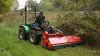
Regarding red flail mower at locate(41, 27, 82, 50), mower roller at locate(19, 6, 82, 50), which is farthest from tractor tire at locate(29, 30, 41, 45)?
red flail mower at locate(41, 27, 82, 50)

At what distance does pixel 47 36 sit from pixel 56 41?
20.6 inches

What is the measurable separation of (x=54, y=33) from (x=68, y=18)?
2657 millimetres

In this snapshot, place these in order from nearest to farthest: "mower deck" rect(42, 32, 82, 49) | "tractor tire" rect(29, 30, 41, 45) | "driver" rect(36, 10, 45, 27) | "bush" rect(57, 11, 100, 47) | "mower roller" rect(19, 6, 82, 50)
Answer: "mower deck" rect(42, 32, 82, 49) < "mower roller" rect(19, 6, 82, 50) < "bush" rect(57, 11, 100, 47) < "tractor tire" rect(29, 30, 41, 45) < "driver" rect(36, 10, 45, 27)

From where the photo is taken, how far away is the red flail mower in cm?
1048

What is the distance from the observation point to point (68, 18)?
46.3ft

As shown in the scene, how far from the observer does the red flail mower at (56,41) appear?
10.5m

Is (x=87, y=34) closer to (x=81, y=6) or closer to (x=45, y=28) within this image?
(x=45, y=28)

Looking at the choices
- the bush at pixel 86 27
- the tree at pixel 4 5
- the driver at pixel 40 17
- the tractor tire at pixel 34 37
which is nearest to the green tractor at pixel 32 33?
the tractor tire at pixel 34 37

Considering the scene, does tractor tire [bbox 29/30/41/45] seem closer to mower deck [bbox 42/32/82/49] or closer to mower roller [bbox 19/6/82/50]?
mower roller [bbox 19/6/82/50]

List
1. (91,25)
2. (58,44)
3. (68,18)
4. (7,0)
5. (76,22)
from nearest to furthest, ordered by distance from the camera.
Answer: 1. (58,44)
2. (91,25)
3. (76,22)
4. (68,18)
5. (7,0)

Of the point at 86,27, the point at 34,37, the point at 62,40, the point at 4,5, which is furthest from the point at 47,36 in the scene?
the point at 4,5

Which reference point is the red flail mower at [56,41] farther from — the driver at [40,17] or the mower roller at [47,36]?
the driver at [40,17]

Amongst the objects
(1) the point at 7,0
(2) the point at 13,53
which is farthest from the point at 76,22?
(1) the point at 7,0

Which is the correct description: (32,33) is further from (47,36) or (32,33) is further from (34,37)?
(47,36)
